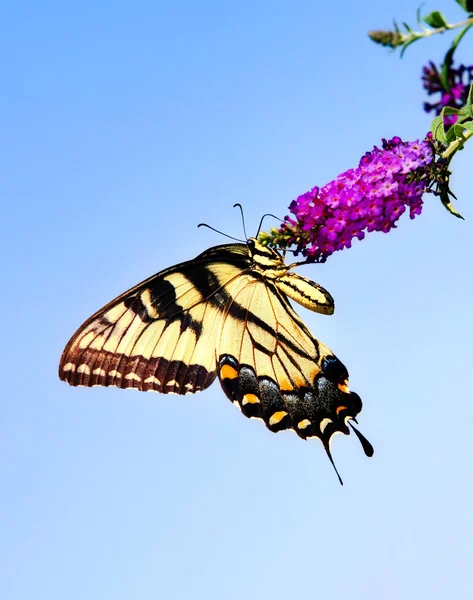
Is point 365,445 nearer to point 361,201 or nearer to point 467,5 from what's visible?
point 361,201

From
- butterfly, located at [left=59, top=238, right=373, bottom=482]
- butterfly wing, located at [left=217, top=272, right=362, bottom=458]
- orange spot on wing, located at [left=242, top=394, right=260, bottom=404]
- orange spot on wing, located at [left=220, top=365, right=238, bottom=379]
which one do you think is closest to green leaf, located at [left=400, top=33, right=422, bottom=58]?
butterfly, located at [left=59, top=238, right=373, bottom=482]

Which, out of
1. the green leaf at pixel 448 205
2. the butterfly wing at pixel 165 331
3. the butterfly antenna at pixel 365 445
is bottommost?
the butterfly antenna at pixel 365 445

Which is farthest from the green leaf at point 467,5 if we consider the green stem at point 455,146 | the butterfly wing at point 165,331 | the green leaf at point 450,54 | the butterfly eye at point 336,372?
the butterfly eye at point 336,372

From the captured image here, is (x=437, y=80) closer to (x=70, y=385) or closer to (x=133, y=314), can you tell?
(x=133, y=314)

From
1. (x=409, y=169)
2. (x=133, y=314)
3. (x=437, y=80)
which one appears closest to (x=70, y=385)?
(x=133, y=314)

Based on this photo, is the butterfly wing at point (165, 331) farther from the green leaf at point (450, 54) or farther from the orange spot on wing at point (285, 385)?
the green leaf at point (450, 54)

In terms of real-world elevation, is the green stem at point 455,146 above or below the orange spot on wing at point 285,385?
below
